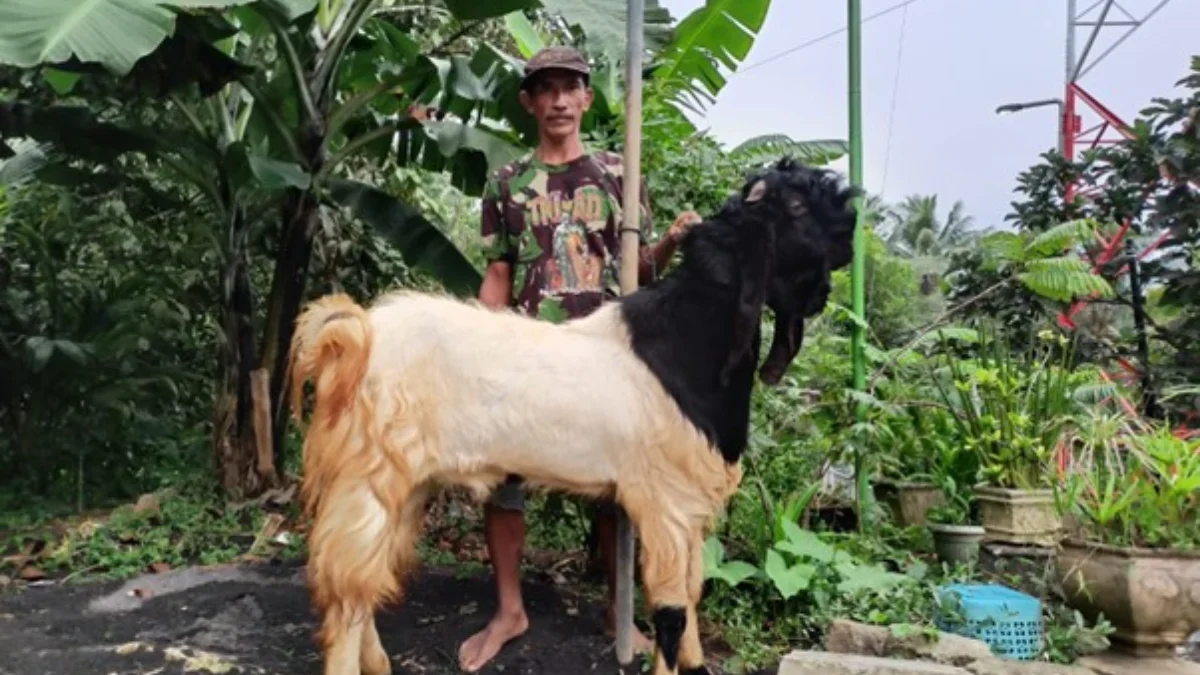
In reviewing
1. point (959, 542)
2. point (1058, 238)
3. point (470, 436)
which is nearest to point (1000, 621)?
point (959, 542)

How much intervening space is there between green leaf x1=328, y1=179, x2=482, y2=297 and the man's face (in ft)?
6.45

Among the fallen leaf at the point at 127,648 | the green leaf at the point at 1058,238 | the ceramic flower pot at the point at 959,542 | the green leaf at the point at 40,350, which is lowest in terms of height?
the fallen leaf at the point at 127,648

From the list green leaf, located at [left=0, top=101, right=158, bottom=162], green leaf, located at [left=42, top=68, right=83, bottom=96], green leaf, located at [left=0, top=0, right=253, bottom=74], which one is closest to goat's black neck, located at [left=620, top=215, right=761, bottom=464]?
green leaf, located at [left=0, top=0, right=253, bottom=74]

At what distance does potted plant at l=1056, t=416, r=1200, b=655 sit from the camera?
332 cm

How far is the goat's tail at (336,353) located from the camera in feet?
9.13

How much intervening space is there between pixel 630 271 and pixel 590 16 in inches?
62.0

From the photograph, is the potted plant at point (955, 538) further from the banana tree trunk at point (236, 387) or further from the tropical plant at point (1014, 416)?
the banana tree trunk at point (236, 387)

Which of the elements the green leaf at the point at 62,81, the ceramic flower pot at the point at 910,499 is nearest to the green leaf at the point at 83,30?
the green leaf at the point at 62,81

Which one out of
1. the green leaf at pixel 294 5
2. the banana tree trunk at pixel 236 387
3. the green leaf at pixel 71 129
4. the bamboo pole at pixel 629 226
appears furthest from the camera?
the banana tree trunk at pixel 236 387

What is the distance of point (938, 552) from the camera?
414cm

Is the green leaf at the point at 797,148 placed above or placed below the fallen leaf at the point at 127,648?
above

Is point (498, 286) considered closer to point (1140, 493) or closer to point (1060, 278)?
point (1140, 493)

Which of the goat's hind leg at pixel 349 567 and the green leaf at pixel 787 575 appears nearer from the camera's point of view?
the goat's hind leg at pixel 349 567

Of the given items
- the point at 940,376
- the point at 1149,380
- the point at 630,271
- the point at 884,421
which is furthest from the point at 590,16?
the point at 1149,380
